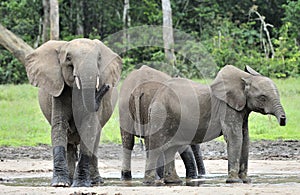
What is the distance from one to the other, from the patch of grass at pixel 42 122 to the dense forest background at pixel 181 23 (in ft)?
15.0

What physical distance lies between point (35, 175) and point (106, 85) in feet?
10.1

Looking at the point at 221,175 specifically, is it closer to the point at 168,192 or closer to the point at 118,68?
the point at 118,68

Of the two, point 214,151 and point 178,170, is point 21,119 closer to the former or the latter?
point 214,151

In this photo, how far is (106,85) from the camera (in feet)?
34.3

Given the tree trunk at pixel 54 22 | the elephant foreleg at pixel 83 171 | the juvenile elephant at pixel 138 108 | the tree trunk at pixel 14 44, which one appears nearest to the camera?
the elephant foreleg at pixel 83 171

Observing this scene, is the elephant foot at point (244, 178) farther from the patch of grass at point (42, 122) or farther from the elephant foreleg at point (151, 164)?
the patch of grass at point (42, 122)

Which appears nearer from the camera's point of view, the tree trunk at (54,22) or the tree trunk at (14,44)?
the tree trunk at (14,44)

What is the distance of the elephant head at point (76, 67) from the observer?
33.0 feet

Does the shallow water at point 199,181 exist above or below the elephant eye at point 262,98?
below

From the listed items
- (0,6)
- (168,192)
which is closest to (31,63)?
(168,192)

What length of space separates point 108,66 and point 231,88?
6.49 ft

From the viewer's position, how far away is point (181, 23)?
108 ft

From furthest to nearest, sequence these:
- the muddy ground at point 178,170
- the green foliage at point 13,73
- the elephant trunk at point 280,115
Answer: the green foliage at point 13,73
the elephant trunk at point 280,115
the muddy ground at point 178,170

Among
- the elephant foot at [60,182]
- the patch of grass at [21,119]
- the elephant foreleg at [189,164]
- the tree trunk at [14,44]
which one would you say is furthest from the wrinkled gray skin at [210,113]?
the tree trunk at [14,44]
